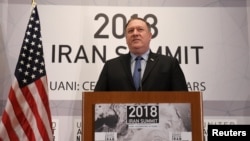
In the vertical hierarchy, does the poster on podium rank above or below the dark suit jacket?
below

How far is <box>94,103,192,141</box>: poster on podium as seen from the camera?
1955mm

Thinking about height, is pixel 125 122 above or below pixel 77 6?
below

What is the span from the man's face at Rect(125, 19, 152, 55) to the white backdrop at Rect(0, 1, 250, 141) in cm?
78

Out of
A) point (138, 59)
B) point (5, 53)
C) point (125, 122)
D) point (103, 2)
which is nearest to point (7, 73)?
point (5, 53)

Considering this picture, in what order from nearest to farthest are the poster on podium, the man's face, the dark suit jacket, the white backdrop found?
1. the poster on podium
2. the dark suit jacket
3. the man's face
4. the white backdrop

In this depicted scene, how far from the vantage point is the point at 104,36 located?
3906mm

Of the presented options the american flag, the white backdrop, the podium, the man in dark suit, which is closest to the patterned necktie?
the man in dark suit

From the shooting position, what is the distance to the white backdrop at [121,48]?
378 centimetres

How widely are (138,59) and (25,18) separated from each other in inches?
61.1

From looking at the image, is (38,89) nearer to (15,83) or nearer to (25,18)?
(15,83)

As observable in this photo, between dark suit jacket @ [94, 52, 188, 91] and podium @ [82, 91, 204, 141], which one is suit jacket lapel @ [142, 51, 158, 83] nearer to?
dark suit jacket @ [94, 52, 188, 91]

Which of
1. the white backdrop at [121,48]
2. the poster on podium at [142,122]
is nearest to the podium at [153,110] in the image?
the poster on podium at [142,122]

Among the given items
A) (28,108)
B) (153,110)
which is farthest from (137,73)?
(28,108)

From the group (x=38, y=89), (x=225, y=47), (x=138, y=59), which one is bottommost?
(x=38, y=89)
